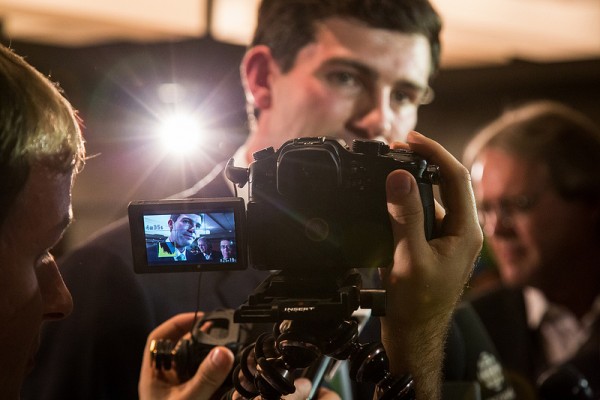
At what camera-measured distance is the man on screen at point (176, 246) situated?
33.7 inches

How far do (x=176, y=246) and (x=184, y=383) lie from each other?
197mm

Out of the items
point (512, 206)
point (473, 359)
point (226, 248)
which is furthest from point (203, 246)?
point (512, 206)

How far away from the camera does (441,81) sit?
14.5 feet

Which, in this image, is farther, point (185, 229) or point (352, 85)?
point (352, 85)

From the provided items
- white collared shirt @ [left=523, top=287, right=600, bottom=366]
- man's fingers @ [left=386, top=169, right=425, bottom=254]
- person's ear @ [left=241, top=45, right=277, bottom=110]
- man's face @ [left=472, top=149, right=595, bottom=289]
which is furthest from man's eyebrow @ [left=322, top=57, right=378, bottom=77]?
white collared shirt @ [left=523, top=287, right=600, bottom=366]

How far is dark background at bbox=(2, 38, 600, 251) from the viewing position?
2.03m

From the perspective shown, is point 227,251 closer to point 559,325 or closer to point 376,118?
point 376,118

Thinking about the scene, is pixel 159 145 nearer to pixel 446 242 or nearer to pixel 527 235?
pixel 527 235

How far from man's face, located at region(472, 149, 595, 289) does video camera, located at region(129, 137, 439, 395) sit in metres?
1.25

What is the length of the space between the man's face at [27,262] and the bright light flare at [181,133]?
1.02 meters

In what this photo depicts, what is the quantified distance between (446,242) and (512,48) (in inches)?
125

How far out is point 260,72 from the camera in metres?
1.39

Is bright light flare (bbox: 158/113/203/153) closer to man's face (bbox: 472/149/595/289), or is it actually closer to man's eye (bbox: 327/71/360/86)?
man's eye (bbox: 327/71/360/86)

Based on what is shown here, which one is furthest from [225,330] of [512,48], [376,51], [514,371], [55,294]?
[512,48]
